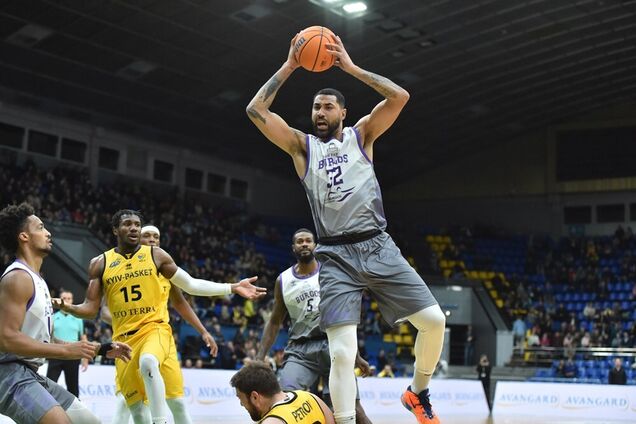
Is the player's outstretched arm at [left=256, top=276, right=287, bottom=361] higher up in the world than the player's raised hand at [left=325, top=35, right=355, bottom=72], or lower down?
lower down

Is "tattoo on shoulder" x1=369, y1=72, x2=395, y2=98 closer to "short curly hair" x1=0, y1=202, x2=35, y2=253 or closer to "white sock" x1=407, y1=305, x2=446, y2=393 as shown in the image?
"white sock" x1=407, y1=305, x2=446, y2=393

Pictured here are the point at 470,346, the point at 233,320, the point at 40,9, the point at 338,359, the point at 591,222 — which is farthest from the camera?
the point at 591,222

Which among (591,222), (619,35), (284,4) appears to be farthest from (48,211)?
(591,222)

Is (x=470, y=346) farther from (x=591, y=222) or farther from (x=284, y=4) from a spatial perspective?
(x=284, y=4)

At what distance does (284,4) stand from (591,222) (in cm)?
2033

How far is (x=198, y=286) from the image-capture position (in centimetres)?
736

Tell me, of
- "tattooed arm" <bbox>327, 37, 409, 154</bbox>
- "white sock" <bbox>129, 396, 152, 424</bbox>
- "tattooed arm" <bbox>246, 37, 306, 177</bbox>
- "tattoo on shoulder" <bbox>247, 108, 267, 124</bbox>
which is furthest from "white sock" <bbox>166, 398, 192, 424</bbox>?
"tattooed arm" <bbox>327, 37, 409, 154</bbox>

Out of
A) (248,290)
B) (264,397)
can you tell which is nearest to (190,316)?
(248,290)

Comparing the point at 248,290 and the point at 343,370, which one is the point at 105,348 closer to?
the point at 248,290

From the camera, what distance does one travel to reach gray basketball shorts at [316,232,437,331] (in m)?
6.07

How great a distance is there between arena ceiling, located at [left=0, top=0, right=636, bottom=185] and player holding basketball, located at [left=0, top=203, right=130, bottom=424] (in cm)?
1712

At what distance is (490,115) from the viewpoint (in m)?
34.1

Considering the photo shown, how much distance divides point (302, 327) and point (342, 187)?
230 centimetres

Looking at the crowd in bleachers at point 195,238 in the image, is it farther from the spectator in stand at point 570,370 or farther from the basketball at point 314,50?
the basketball at point 314,50
